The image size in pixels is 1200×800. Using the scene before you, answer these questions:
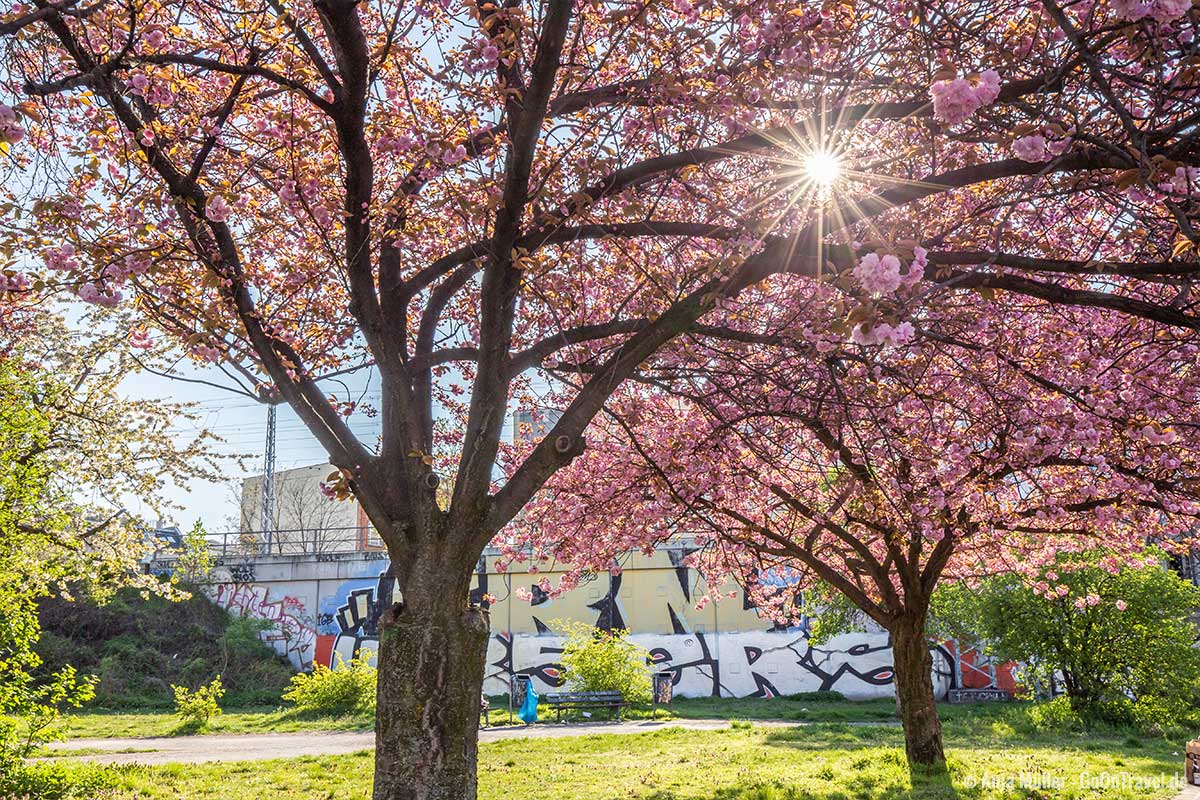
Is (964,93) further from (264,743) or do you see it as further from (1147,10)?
(264,743)

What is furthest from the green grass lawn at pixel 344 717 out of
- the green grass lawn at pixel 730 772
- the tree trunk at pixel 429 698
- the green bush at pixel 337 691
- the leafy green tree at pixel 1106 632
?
the tree trunk at pixel 429 698

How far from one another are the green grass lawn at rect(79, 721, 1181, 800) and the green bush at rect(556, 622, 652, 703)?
4727 mm

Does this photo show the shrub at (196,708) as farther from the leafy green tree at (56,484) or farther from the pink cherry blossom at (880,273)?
the pink cherry blossom at (880,273)

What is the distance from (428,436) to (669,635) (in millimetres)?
18711

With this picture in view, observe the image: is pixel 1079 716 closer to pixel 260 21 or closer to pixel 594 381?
pixel 594 381

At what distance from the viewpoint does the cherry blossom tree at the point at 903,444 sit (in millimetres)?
5961

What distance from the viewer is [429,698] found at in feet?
14.9

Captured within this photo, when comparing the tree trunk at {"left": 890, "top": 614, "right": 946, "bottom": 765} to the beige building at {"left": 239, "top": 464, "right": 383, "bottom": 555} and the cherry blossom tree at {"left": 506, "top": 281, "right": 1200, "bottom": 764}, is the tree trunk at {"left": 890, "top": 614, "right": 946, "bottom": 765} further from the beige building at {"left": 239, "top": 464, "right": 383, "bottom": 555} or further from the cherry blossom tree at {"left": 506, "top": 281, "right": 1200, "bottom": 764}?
the beige building at {"left": 239, "top": 464, "right": 383, "bottom": 555}

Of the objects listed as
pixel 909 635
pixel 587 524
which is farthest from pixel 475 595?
pixel 909 635

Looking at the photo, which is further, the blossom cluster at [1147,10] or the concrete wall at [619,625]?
the concrete wall at [619,625]

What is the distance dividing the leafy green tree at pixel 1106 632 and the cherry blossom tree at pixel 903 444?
4430 millimetres

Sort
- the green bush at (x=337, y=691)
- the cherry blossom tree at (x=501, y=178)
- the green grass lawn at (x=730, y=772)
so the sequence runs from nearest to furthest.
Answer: the cherry blossom tree at (x=501, y=178)
the green grass lawn at (x=730, y=772)
the green bush at (x=337, y=691)

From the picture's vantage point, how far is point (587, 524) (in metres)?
10.2

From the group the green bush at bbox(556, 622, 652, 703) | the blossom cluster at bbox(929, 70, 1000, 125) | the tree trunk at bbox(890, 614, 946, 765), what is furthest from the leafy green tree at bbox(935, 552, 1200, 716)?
the blossom cluster at bbox(929, 70, 1000, 125)
